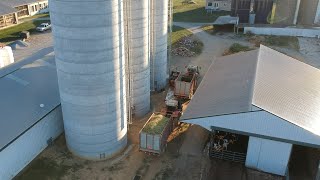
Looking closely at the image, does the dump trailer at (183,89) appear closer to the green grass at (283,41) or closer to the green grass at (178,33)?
the green grass at (178,33)

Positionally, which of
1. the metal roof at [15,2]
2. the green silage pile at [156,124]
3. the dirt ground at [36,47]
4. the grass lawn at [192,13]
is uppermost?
the metal roof at [15,2]

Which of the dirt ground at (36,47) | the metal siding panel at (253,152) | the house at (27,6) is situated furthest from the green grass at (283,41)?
the house at (27,6)

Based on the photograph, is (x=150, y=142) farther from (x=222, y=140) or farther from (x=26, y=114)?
(x=26, y=114)

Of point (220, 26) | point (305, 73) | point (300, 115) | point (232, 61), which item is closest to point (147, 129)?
point (300, 115)

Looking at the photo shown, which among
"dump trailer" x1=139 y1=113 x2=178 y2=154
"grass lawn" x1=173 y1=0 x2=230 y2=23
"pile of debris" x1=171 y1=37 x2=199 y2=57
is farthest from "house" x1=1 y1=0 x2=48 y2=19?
"dump trailer" x1=139 y1=113 x2=178 y2=154

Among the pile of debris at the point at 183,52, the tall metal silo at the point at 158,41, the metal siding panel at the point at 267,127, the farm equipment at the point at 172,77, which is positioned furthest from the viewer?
the pile of debris at the point at 183,52

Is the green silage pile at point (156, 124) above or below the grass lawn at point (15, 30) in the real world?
below

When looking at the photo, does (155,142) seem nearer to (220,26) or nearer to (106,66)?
(106,66)
